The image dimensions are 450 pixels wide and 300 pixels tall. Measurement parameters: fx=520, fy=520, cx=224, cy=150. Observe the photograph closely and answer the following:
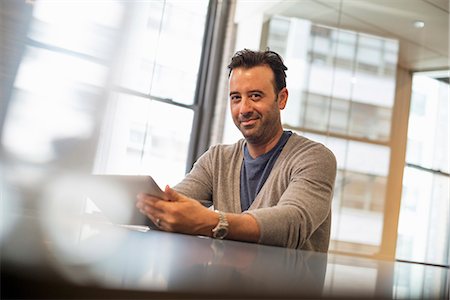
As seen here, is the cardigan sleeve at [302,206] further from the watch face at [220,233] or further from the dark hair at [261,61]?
the dark hair at [261,61]

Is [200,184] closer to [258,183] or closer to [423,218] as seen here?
[258,183]

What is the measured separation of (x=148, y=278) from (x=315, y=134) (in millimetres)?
3816

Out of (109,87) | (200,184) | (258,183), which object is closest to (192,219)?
(258,183)

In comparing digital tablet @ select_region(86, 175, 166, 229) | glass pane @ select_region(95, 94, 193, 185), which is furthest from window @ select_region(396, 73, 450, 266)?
digital tablet @ select_region(86, 175, 166, 229)

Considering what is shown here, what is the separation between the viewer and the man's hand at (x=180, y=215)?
137cm

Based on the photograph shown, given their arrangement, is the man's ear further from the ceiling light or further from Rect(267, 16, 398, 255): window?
the ceiling light

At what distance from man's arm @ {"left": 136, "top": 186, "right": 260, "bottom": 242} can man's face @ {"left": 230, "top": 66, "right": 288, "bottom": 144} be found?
2.02ft

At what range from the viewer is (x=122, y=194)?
148cm

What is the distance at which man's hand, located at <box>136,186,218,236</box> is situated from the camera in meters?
1.37

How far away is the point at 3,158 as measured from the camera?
3383 mm

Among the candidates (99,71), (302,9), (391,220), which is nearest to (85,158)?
(99,71)

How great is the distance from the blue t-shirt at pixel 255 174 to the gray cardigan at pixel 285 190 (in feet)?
0.08

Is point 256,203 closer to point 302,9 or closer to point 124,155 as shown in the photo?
point 124,155

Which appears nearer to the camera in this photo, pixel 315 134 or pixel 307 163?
pixel 307 163
